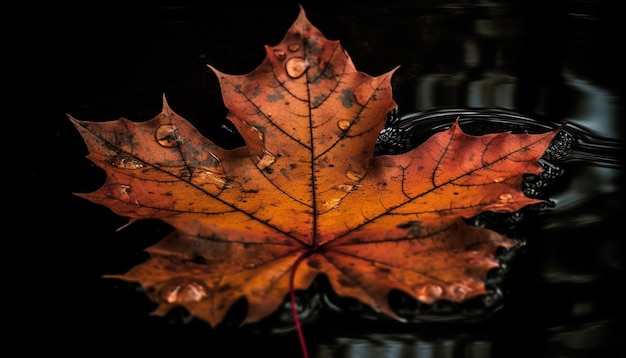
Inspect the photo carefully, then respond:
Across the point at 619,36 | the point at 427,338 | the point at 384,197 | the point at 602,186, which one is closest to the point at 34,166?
the point at 384,197

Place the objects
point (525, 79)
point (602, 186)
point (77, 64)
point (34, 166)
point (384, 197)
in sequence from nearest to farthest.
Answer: point (384, 197), point (602, 186), point (34, 166), point (525, 79), point (77, 64)

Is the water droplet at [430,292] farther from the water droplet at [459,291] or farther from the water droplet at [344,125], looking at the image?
the water droplet at [344,125]

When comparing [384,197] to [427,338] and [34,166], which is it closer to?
[427,338]

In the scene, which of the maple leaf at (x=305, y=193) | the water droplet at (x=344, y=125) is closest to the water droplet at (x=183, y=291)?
the maple leaf at (x=305, y=193)

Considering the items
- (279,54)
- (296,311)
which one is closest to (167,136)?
(279,54)

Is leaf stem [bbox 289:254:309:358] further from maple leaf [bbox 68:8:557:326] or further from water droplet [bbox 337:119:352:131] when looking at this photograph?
water droplet [bbox 337:119:352:131]

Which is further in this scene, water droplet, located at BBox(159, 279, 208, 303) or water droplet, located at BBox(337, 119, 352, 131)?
water droplet, located at BBox(337, 119, 352, 131)

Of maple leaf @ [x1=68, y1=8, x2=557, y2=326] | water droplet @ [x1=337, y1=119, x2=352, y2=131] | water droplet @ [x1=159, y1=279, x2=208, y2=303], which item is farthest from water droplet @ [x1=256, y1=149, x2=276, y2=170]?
water droplet @ [x1=159, y1=279, x2=208, y2=303]
